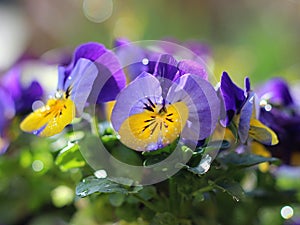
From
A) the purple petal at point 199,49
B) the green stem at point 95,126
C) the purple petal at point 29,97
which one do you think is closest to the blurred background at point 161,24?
the purple petal at point 199,49

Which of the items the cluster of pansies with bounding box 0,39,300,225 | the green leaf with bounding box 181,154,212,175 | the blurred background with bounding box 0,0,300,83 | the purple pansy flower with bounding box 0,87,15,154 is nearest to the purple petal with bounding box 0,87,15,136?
the purple pansy flower with bounding box 0,87,15,154

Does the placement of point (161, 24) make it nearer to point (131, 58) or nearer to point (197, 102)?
point (131, 58)

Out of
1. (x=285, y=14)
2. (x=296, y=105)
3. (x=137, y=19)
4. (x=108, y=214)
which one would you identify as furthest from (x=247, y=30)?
(x=108, y=214)

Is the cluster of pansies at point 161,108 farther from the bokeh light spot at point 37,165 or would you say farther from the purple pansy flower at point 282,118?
the bokeh light spot at point 37,165

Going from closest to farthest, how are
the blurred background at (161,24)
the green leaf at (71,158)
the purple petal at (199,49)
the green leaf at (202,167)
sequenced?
the green leaf at (202,167) → the green leaf at (71,158) → the purple petal at (199,49) → the blurred background at (161,24)

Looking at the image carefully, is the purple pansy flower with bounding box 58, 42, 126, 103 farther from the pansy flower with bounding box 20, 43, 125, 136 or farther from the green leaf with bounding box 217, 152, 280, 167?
the green leaf with bounding box 217, 152, 280, 167

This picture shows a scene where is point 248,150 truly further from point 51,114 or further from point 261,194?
point 51,114
